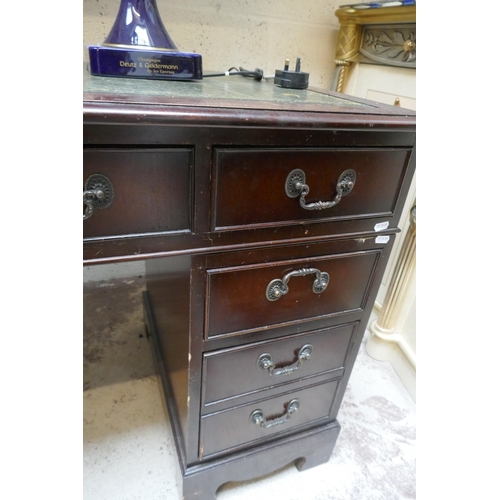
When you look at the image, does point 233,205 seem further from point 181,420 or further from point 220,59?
point 220,59

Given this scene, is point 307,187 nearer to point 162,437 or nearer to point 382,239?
point 382,239

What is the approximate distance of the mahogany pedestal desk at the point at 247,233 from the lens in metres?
0.42

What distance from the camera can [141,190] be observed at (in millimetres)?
439

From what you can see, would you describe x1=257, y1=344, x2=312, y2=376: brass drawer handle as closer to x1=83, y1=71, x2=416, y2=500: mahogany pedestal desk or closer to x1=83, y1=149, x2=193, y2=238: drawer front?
x1=83, y1=71, x2=416, y2=500: mahogany pedestal desk

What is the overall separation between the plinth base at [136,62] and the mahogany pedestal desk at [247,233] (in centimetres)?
4

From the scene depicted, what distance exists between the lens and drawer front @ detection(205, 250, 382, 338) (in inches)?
22.0

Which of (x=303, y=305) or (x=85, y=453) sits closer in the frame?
(x=303, y=305)

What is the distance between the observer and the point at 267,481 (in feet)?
2.81

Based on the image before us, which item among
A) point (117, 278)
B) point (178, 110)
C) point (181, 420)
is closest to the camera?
point (178, 110)

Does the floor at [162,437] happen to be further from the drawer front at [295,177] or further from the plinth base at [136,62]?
the plinth base at [136,62]

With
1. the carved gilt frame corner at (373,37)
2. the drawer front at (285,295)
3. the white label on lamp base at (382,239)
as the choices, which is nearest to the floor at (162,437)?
the drawer front at (285,295)
